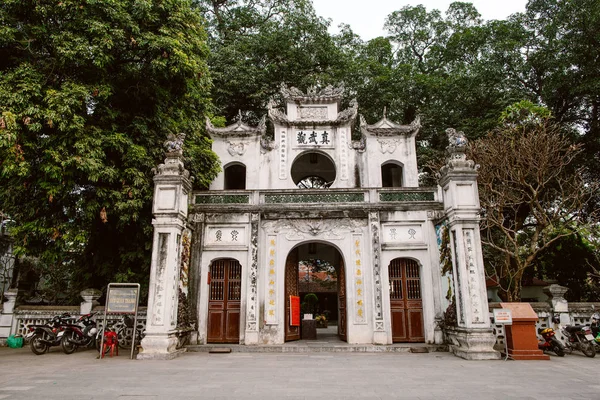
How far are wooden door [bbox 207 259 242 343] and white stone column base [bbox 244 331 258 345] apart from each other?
0.44 meters

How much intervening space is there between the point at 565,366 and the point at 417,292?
419 centimetres

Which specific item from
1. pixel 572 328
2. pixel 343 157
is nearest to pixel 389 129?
pixel 343 157

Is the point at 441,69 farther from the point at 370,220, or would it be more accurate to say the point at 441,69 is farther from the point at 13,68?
the point at 13,68

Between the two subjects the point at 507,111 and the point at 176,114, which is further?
the point at 507,111

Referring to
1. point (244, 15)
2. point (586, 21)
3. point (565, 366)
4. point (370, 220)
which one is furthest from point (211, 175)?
point (586, 21)

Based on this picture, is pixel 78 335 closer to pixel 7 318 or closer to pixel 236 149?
pixel 7 318

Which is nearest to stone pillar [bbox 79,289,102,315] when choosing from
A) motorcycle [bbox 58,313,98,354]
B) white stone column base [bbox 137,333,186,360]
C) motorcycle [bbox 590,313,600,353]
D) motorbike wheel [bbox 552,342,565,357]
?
motorcycle [bbox 58,313,98,354]

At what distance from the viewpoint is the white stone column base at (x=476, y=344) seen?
29.1ft

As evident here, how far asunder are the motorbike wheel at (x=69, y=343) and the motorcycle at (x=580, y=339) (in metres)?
12.1

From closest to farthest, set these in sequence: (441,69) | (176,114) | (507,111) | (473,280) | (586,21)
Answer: (473,280) < (176,114) < (507,111) < (586,21) < (441,69)

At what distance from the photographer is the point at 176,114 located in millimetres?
11961

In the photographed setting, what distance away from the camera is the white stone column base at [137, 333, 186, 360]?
8.86m

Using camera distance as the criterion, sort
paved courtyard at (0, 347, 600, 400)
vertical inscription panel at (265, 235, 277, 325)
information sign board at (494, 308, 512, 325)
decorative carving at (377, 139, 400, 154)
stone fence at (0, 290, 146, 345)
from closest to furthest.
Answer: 1. paved courtyard at (0, 347, 600, 400)
2. information sign board at (494, 308, 512, 325)
3. stone fence at (0, 290, 146, 345)
4. vertical inscription panel at (265, 235, 277, 325)
5. decorative carving at (377, 139, 400, 154)

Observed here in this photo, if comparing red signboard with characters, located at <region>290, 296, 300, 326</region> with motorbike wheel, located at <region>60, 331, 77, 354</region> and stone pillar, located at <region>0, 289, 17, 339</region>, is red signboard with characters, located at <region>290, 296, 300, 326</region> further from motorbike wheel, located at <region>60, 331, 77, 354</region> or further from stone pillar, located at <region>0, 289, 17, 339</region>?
stone pillar, located at <region>0, 289, 17, 339</region>
